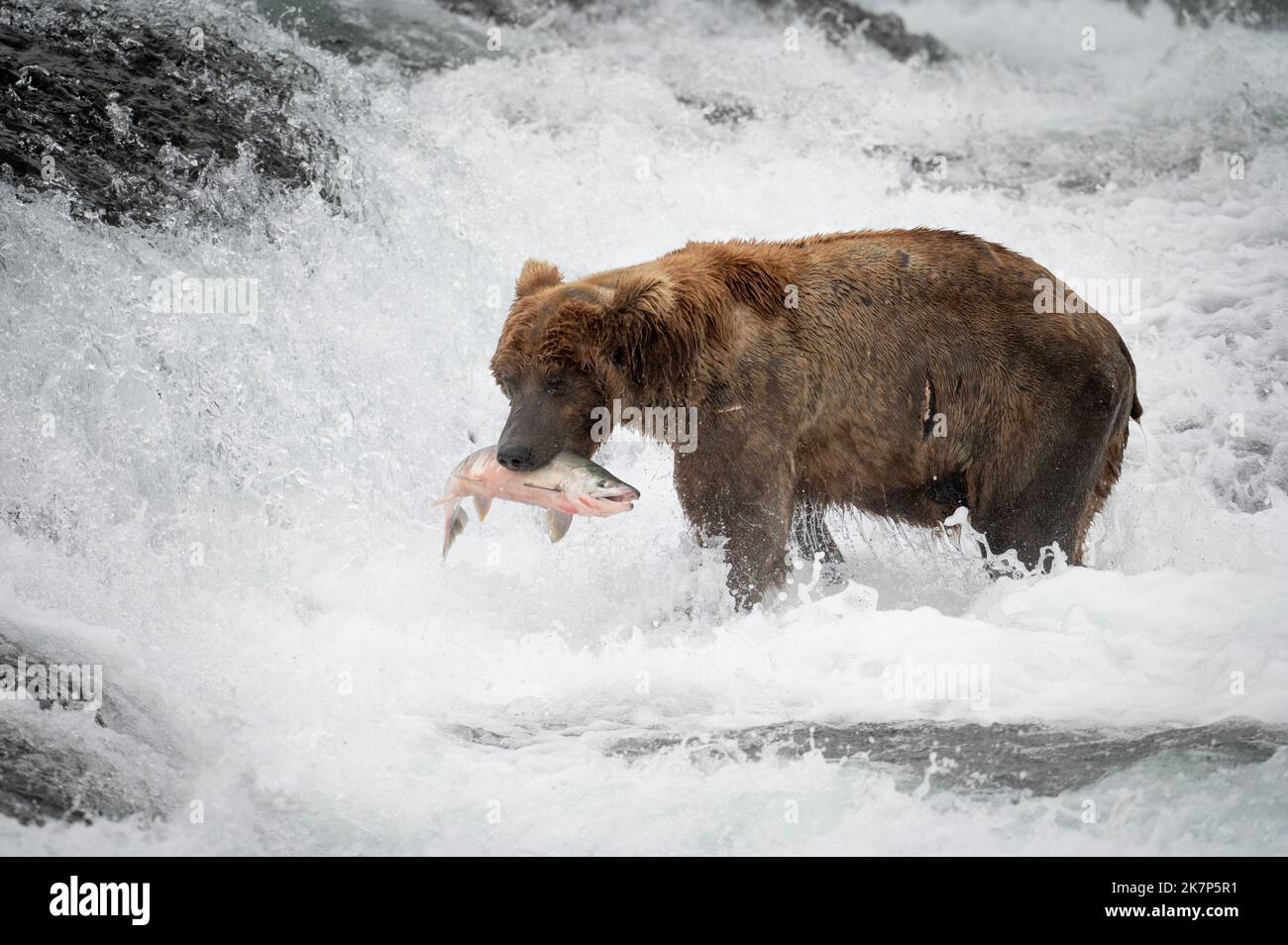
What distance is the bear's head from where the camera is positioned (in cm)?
533

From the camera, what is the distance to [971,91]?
536 inches

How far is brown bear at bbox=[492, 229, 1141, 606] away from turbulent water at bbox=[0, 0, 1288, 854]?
39cm

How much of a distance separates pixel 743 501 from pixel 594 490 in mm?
710

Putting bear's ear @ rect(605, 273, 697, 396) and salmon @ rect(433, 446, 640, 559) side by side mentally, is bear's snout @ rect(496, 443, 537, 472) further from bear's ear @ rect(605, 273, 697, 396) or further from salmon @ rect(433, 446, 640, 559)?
bear's ear @ rect(605, 273, 697, 396)

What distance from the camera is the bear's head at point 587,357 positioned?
5.33 metres

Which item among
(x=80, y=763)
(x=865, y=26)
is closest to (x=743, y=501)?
(x=80, y=763)

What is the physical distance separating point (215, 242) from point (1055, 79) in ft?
31.4

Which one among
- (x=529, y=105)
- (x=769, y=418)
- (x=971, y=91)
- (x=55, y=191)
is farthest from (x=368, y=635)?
(x=971, y=91)

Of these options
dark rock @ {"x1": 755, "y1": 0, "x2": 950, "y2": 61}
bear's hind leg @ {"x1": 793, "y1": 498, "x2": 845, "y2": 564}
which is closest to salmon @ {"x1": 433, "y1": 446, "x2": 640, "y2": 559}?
bear's hind leg @ {"x1": 793, "y1": 498, "x2": 845, "y2": 564}

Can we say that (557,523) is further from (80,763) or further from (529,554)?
(80,763)

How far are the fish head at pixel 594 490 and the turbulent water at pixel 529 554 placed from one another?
749 mm

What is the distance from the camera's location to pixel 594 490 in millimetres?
5121

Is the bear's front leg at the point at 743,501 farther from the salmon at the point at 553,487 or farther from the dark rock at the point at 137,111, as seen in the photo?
the dark rock at the point at 137,111

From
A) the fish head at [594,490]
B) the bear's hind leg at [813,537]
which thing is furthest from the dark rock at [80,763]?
the bear's hind leg at [813,537]
